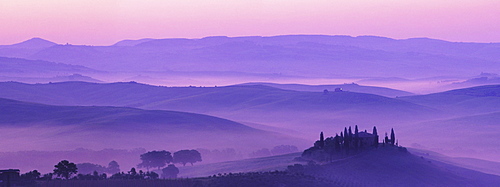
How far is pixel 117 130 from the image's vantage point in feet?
531

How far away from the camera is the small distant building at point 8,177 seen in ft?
188

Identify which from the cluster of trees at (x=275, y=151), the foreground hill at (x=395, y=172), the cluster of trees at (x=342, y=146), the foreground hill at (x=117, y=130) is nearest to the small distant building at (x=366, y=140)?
the cluster of trees at (x=342, y=146)

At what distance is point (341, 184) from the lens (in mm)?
68250

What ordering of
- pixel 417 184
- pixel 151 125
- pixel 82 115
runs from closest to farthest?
1. pixel 417 184
2. pixel 151 125
3. pixel 82 115

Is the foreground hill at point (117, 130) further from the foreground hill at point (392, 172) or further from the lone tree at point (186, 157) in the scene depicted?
the foreground hill at point (392, 172)

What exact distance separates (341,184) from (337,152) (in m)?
14.5

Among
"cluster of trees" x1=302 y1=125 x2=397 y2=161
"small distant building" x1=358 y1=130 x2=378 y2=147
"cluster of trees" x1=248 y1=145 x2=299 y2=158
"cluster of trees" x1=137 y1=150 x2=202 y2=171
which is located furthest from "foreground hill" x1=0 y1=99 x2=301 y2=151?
→ "cluster of trees" x1=302 y1=125 x2=397 y2=161

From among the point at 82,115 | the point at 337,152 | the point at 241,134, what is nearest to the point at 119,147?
the point at 241,134

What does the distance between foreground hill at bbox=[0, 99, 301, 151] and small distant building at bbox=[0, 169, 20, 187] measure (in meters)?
77.1

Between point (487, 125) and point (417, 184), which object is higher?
point (487, 125)

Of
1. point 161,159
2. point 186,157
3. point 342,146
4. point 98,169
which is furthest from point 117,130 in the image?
point 342,146

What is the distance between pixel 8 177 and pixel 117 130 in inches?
4138

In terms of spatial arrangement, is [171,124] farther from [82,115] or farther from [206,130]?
[82,115]

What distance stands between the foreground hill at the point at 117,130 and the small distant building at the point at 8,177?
77106 millimetres
